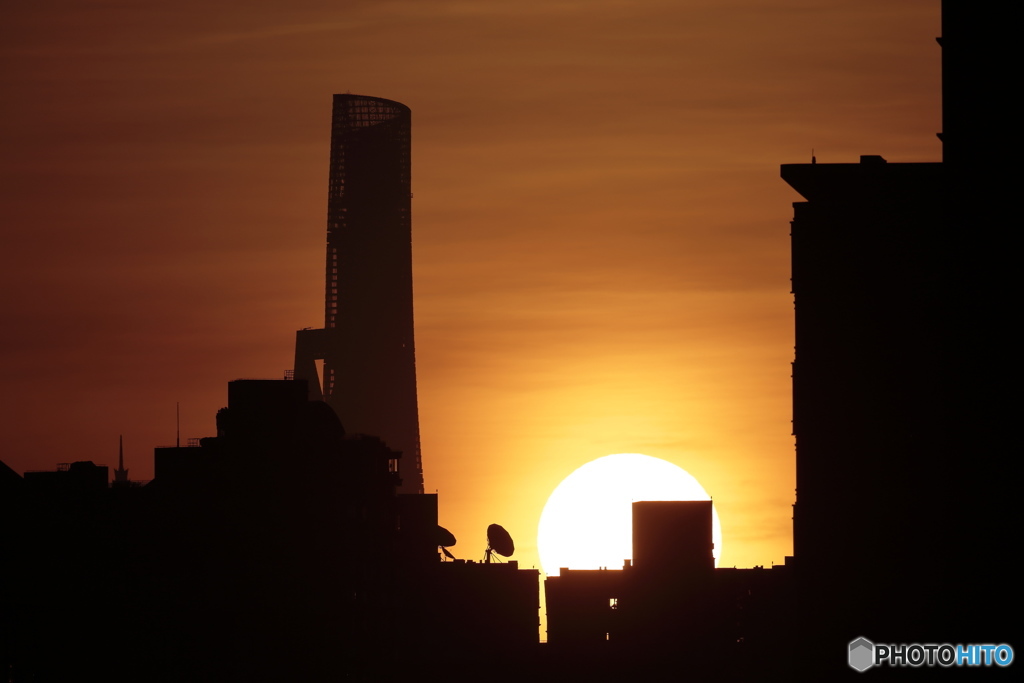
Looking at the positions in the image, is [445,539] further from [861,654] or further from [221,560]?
[861,654]

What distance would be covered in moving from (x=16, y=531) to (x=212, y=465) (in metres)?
21.2

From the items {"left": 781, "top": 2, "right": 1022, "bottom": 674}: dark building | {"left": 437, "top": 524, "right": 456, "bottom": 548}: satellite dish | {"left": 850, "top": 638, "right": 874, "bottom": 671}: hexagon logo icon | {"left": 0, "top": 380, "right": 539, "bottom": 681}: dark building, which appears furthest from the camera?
{"left": 437, "top": 524, "right": 456, "bottom": 548}: satellite dish

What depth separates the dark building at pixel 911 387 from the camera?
5859 cm

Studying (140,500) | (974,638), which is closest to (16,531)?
(140,500)

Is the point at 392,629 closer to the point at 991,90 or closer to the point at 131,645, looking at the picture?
the point at 131,645

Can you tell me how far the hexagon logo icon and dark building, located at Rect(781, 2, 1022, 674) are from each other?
60cm

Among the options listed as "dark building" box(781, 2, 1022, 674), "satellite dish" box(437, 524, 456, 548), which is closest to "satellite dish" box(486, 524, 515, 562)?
"satellite dish" box(437, 524, 456, 548)

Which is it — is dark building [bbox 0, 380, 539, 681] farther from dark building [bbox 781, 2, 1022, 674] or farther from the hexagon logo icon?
the hexagon logo icon

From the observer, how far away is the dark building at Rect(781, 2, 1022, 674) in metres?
58.6

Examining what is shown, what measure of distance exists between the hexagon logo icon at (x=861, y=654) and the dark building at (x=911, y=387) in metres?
0.60

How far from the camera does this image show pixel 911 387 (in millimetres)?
99375

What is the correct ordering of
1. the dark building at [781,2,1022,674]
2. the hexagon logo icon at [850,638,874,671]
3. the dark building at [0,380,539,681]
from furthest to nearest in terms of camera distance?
the dark building at [0,380,539,681], the hexagon logo icon at [850,638,874,671], the dark building at [781,2,1022,674]

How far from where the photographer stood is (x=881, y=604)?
93688 millimetres

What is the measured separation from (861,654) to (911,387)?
13992 mm
